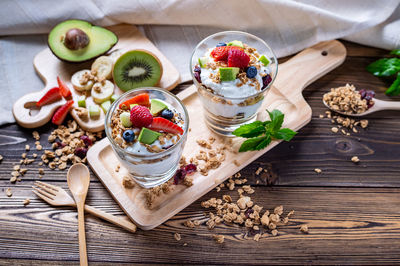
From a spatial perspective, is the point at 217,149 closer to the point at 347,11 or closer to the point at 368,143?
the point at 368,143

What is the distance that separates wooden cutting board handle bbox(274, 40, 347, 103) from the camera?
248 centimetres

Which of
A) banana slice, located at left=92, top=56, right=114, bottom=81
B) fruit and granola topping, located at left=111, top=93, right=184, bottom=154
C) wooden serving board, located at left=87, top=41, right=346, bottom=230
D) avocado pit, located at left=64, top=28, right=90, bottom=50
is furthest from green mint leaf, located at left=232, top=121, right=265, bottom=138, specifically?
avocado pit, located at left=64, top=28, right=90, bottom=50

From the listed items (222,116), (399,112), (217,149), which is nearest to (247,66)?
(222,116)

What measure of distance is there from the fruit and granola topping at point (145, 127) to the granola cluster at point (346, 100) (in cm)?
114

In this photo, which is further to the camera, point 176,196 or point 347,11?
point 347,11

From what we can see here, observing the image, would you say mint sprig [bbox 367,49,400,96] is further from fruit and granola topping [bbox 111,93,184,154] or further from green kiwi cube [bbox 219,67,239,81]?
fruit and granola topping [bbox 111,93,184,154]

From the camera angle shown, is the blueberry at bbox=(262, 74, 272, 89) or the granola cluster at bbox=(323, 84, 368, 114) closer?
the blueberry at bbox=(262, 74, 272, 89)

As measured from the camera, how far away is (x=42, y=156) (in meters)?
2.23

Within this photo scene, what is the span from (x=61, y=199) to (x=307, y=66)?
1801 millimetres

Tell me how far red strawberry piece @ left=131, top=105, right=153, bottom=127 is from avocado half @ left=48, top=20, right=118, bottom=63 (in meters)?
0.93

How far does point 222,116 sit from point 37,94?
48.5 inches

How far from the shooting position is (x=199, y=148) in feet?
7.38

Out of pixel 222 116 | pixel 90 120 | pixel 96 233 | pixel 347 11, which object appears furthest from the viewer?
pixel 347 11

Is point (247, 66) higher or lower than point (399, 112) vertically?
higher
